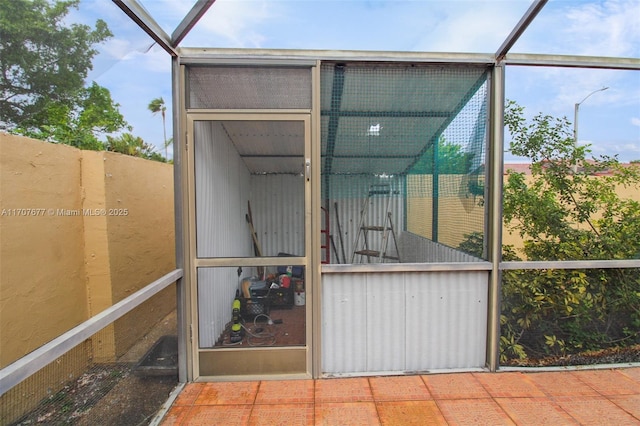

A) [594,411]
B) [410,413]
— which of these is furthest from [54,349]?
[594,411]

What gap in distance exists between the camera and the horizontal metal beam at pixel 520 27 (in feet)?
6.08

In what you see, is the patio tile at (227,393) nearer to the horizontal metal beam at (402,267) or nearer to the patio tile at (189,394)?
the patio tile at (189,394)

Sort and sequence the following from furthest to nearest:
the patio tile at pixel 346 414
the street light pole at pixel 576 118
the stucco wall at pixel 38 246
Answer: the street light pole at pixel 576 118 → the patio tile at pixel 346 414 → the stucco wall at pixel 38 246

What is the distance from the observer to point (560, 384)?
2.18 m

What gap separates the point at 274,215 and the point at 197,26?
5.04 feet

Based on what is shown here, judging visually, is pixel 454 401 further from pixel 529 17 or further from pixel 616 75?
pixel 616 75

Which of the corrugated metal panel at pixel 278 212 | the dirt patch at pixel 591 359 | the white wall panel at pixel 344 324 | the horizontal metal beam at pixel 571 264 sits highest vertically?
the corrugated metal panel at pixel 278 212

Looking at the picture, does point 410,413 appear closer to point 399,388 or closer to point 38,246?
point 399,388

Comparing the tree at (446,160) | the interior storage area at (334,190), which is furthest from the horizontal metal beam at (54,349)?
the tree at (446,160)

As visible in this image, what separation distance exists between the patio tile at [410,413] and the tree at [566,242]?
98cm

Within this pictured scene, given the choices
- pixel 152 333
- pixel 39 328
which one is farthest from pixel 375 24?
pixel 152 333

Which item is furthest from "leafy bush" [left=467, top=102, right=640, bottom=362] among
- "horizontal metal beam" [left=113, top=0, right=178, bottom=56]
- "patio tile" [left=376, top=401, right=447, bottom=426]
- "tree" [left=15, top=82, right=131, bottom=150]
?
"tree" [left=15, top=82, right=131, bottom=150]

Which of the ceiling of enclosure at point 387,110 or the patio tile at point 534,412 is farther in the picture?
the ceiling of enclosure at point 387,110

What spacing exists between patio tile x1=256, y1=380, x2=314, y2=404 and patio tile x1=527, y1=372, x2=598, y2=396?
5.58ft
